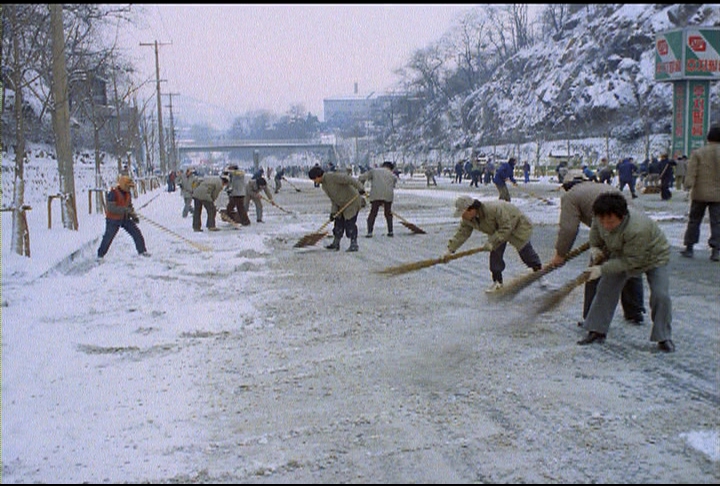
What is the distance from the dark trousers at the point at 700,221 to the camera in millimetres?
9195

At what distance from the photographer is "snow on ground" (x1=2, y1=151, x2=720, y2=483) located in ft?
11.4

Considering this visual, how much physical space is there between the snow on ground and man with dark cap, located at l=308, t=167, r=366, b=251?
120 inches

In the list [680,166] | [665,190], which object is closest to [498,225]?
[665,190]

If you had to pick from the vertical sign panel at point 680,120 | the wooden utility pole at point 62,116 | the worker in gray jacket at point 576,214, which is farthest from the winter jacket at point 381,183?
the vertical sign panel at point 680,120

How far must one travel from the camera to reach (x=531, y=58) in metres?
72.3

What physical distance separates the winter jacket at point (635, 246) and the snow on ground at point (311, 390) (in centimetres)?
66

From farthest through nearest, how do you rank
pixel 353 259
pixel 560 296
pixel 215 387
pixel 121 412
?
pixel 353 259 → pixel 560 296 → pixel 215 387 → pixel 121 412

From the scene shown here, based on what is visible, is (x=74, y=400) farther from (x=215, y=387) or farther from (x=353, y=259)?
(x=353, y=259)

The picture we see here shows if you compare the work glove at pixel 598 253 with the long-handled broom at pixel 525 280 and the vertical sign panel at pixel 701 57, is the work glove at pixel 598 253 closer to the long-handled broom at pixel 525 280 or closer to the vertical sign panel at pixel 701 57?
the long-handled broom at pixel 525 280

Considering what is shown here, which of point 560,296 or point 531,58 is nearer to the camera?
point 560,296

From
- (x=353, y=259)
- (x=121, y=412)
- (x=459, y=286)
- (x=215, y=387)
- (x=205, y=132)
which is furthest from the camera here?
(x=205, y=132)

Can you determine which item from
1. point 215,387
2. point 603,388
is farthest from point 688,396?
point 215,387

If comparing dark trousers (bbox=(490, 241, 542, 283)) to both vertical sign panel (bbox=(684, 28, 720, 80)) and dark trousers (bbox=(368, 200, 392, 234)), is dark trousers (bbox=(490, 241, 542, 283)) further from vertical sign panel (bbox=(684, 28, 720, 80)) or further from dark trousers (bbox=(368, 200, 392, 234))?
vertical sign panel (bbox=(684, 28, 720, 80))

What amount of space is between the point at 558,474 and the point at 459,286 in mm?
4914
